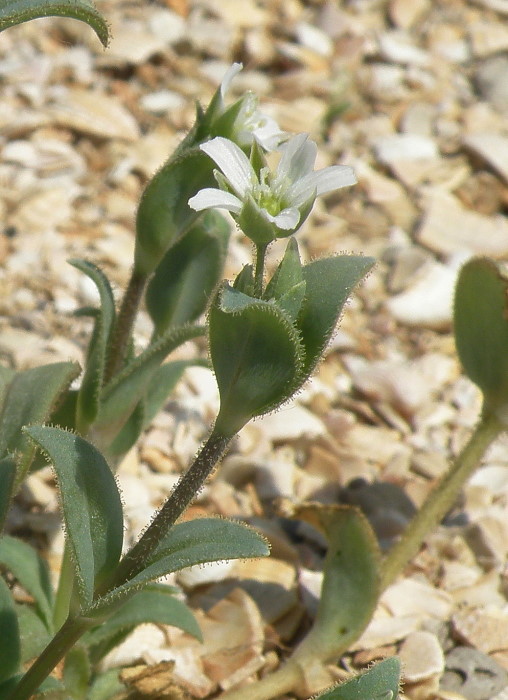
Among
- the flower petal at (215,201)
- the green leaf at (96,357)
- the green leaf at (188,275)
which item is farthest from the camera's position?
the green leaf at (188,275)

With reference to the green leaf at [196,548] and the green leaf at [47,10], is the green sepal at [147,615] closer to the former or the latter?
the green leaf at [196,548]

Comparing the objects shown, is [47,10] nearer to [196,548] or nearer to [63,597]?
[196,548]

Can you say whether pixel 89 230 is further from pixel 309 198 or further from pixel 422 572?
pixel 309 198

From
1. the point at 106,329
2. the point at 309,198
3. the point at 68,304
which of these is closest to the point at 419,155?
the point at 68,304

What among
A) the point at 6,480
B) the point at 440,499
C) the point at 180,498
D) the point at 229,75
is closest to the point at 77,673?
the point at 6,480

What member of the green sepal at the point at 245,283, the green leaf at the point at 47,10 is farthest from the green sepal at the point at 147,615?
the green leaf at the point at 47,10

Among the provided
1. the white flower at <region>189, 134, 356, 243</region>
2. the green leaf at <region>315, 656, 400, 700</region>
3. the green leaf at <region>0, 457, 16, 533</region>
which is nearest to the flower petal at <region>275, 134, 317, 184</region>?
the white flower at <region>189, 134, 356, 243</region>

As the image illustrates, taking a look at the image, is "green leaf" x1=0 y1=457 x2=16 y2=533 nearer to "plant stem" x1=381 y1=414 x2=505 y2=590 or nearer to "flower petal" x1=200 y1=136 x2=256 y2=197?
"flower petal" x1=200 y1=136 x2=256 y2=197
